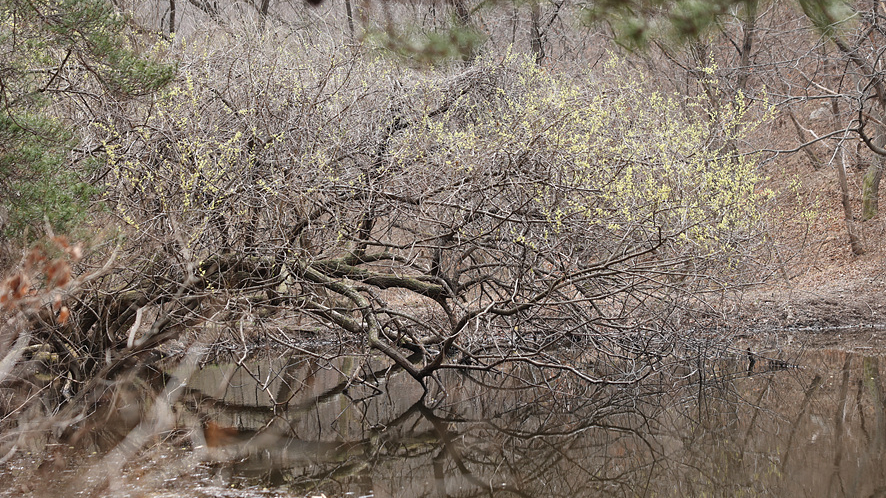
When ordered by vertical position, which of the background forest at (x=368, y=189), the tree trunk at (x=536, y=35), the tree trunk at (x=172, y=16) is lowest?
the background forest at (x=368, y=189)

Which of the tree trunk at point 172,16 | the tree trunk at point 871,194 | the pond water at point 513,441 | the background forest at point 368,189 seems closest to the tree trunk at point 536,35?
the background forest at point 368,189

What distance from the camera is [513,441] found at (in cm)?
656

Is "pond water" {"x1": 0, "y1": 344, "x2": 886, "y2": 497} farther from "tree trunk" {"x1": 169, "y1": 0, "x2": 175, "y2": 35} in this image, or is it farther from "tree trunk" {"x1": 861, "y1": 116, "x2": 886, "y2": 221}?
"tree trunk" {"x1": 861, "y1": 116, "x2": 886, "y2": 221}

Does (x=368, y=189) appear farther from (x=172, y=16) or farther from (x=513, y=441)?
(x=172, y=16)

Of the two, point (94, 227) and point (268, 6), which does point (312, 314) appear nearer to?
point (94, 227)

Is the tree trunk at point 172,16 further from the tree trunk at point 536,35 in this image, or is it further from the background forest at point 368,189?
the tree trunk at point 536,35

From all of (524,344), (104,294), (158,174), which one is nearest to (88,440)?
(104,294)

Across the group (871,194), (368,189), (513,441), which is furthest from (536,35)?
(871,194)

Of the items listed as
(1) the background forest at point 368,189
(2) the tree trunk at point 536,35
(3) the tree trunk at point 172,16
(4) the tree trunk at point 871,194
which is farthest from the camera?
(4) the tree trunk at point 871,194

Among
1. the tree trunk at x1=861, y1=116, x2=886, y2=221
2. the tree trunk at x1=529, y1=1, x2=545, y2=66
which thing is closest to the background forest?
the tree trunk at x1=529, y1=1, x2=545, y2=66

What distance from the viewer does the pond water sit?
5.41 m

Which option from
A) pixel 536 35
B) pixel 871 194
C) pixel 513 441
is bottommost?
pixel 513 441

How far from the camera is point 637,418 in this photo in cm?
715

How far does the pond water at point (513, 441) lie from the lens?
541 centimetres
